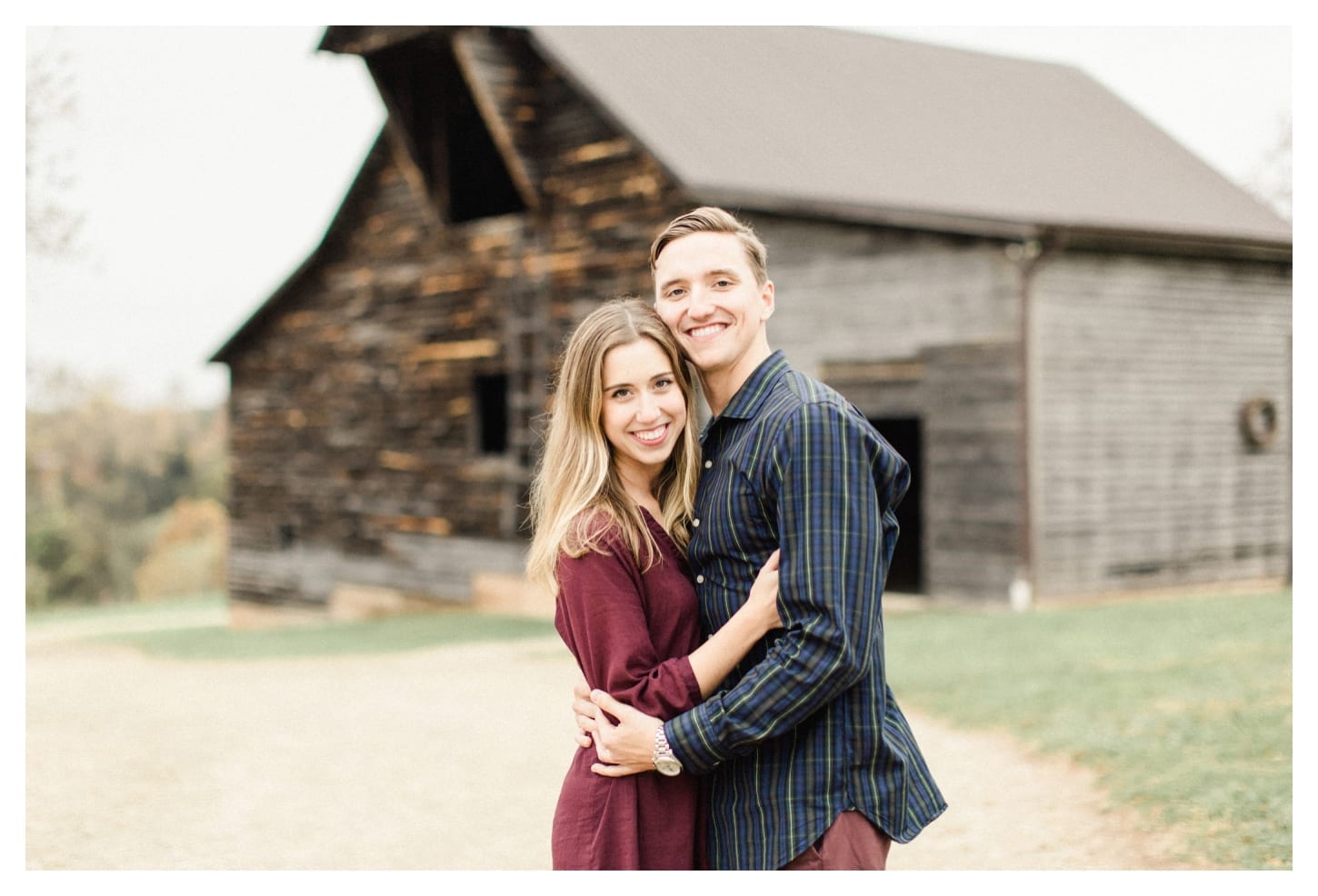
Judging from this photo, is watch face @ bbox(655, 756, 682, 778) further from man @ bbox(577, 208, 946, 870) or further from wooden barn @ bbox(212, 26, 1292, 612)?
wooden barn @ bbox(212, 26, 1292, 612)

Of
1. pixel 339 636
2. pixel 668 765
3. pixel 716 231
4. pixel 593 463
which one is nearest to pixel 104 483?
pixel 339 636

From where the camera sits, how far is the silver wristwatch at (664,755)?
2582mm

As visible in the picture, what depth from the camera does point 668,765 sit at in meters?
2.59

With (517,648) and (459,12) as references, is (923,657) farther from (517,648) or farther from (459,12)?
(459,12)

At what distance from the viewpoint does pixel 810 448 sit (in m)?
2.48

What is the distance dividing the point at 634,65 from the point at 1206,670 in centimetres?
916

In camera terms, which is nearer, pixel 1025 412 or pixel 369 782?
pixel 369 782

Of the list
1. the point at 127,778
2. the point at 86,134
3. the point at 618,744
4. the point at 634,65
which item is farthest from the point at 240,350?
the point at 618,744

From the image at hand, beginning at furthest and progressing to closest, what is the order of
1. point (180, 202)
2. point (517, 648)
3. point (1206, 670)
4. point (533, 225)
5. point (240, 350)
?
point (180, 202) → point (240, 350) → point (533, 225) → point (517, 648) → point (1206, 670)

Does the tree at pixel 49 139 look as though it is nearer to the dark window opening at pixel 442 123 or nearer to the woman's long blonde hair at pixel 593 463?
the dark window opening at pixel 442 123

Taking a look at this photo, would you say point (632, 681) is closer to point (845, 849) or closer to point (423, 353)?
point (845, 849)

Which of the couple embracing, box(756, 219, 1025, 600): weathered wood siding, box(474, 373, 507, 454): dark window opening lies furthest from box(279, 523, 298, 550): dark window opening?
the couple embracing

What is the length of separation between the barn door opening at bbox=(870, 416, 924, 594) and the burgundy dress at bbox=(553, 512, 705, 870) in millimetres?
11520

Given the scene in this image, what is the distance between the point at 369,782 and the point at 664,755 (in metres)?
5.30
